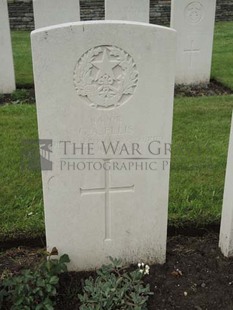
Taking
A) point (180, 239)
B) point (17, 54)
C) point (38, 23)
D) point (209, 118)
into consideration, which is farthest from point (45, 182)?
point (17, 54)

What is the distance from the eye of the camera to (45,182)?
242 centimetres

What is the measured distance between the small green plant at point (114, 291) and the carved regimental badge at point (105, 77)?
0.98m

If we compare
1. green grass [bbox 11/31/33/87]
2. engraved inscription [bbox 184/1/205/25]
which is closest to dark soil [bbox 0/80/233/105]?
green grass [bbox 11/31/33/87]

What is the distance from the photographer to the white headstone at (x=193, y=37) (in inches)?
273

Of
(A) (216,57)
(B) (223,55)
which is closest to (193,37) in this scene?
(A) (216,57)

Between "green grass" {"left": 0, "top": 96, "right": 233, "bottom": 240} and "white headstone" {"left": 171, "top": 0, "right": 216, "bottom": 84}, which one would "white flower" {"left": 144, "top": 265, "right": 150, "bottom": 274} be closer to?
"green grass" {"left": 0, "top": 96, "right": 233, "bottom": 240}

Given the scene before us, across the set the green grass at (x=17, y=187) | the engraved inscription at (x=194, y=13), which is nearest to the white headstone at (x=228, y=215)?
the green grass at (x=17, y=187)

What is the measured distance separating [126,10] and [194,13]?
3.74 feet

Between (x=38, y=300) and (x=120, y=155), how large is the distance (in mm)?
930

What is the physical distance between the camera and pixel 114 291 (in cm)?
232

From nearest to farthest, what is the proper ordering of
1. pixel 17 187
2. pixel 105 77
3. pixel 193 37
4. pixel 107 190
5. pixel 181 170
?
pixel 105 77, pixel 107 190, pixel 17 187, pixel 181 170, pixel 193 37

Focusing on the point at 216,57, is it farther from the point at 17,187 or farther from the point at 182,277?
the point at 182,277

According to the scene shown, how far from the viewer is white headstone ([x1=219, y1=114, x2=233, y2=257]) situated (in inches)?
101

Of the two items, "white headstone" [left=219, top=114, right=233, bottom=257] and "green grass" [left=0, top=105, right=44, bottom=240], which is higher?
"white headstone" [left=219, top=114, right=233, bottom=257]
